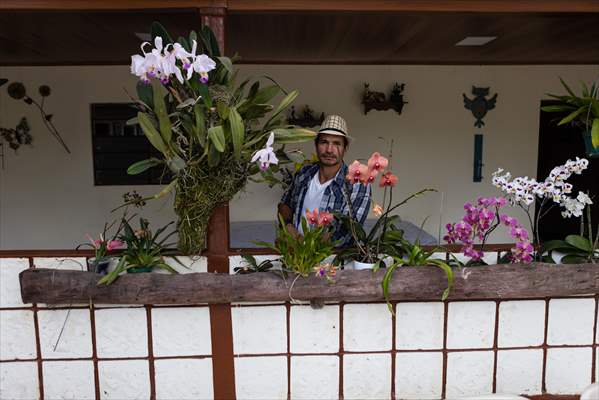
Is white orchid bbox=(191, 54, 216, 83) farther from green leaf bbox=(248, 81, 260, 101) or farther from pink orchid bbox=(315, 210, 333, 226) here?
pink orchid bbox=(315, 210, 333, 226)

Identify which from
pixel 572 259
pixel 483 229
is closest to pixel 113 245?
pixel 483 229

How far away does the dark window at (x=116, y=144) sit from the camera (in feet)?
14.7

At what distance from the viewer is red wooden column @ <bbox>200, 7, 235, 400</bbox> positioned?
1971mm

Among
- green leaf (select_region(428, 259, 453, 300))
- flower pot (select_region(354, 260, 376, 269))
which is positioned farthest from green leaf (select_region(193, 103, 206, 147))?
green leaf (select_region(428, 259, 453, 300))

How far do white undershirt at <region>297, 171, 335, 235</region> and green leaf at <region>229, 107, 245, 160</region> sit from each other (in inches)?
25.0

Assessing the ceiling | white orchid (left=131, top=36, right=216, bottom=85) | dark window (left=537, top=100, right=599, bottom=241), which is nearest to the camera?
white orchid (left=131, top=36, right=216, bottom=85)

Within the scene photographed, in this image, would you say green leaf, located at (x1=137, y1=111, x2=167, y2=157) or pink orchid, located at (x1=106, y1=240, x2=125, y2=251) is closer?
green leaf, located at (x1=137, y1=111, x2=167, y2=157)

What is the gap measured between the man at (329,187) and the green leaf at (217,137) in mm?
562

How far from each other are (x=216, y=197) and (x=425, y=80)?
3.37m

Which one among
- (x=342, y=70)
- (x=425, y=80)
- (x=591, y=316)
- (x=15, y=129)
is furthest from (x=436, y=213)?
(x=15, y=129)

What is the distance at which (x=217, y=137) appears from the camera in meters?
1.64

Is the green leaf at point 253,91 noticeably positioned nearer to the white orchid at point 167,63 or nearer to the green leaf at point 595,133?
the white orchid at point 167,63

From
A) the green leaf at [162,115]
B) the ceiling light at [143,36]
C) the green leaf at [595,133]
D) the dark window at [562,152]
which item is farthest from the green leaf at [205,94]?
the dark window at [562,152]

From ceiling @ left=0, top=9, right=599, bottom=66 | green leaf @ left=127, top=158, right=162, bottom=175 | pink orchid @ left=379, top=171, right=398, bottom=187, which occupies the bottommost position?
pink orchid @ left=379, top=171, right=398, bottom=187
